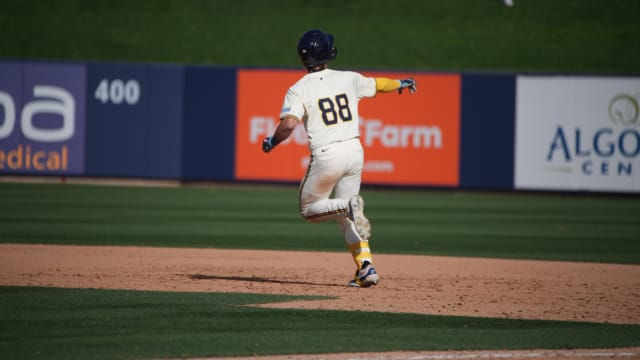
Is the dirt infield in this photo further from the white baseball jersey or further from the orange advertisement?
the orange advertisement

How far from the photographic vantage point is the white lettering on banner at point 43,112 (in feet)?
74.9

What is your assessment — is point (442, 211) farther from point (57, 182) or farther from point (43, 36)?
point (43, 36)

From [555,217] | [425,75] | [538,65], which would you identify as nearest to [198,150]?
[425,75]

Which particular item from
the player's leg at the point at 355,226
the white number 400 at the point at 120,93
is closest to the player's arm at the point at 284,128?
the player's leg at the point at 355,226

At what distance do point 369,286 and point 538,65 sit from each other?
19.2 m

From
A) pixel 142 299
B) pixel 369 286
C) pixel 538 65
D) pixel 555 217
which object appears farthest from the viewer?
pixel 538 65

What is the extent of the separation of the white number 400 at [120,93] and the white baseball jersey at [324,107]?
533 inches

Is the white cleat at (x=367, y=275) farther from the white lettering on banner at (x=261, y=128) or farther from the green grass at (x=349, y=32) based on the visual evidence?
the green grass at (x=349, y=32)

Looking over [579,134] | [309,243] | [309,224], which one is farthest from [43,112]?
[579,134]

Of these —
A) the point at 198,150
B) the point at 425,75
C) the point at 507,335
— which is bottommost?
the point at 507,335

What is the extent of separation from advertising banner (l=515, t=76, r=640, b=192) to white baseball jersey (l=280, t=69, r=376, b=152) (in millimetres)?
12524

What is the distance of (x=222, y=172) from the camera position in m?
22.9

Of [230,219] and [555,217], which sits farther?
[555,217]

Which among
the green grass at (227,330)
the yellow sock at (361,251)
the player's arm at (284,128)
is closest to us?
the green grass at (227,330)
